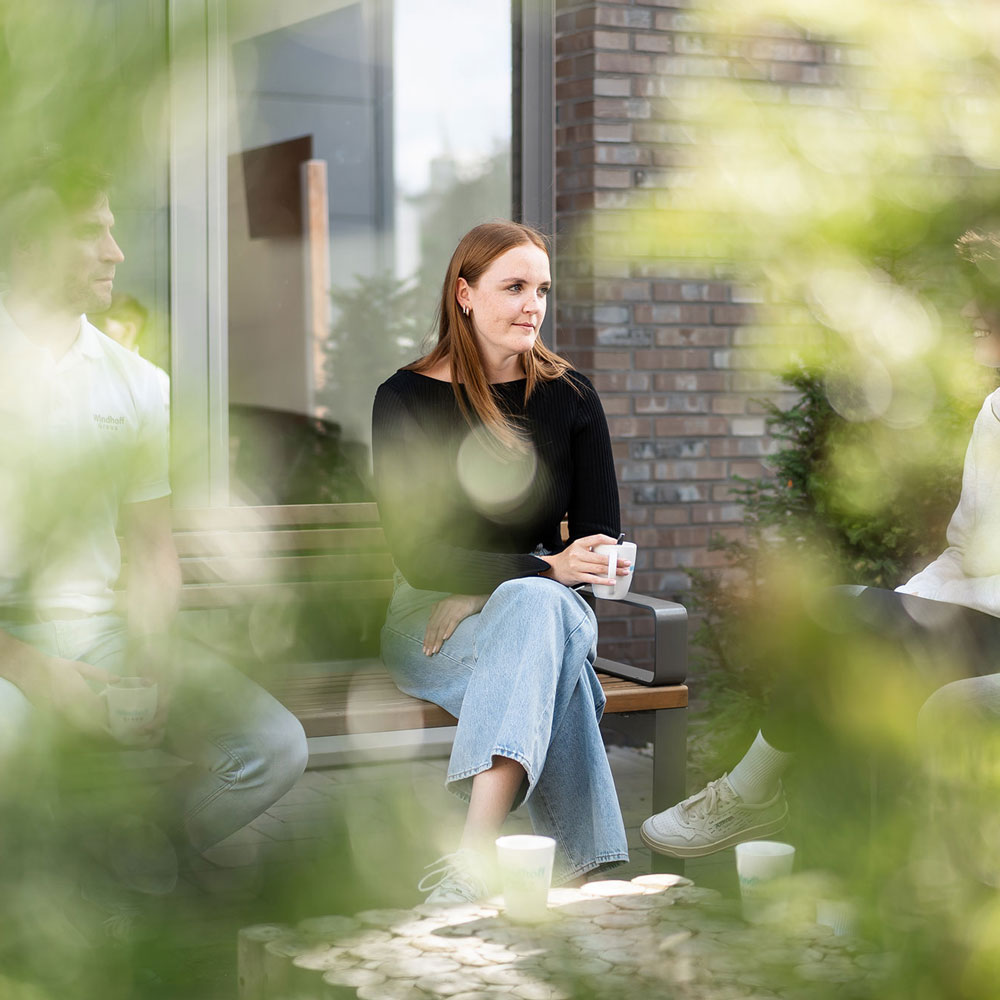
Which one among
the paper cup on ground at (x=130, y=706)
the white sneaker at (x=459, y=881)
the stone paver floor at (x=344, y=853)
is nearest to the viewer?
the paper cup on ground at (x=130, y=706)

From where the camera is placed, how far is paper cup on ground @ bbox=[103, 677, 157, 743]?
588mm

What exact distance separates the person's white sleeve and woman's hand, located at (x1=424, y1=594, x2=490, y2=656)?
2309 mm

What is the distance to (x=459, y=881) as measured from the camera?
7.10 ft

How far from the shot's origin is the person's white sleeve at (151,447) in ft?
1.70

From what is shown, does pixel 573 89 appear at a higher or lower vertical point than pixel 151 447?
higher

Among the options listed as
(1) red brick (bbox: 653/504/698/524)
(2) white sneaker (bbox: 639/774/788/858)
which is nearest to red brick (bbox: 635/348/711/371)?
(1) red brick (bbox: 653/504/698/524)

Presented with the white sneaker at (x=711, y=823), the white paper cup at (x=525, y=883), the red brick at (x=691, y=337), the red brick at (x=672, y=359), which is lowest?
the white sneaker at (x=711, y=823)

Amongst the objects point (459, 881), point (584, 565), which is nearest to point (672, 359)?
point (584, 565)

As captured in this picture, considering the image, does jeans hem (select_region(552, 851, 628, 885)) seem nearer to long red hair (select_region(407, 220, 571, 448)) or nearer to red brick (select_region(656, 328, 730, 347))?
long red hair (select_region(407, 220, 571, 448))

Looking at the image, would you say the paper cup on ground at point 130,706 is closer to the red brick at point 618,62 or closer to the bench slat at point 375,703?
the bench slat at point 375,703

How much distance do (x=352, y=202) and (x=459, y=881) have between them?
319 centimetres

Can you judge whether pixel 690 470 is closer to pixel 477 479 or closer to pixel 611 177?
pixel 611 177

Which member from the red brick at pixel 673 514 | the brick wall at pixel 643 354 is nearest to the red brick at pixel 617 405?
the brick wall at pixel 643 354

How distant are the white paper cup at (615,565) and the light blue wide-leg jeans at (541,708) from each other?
0.18ft
